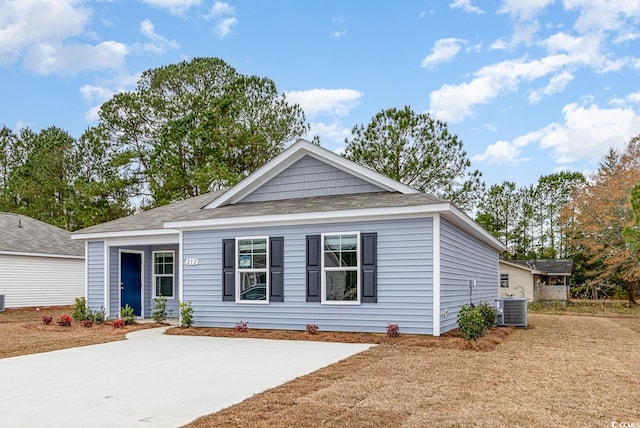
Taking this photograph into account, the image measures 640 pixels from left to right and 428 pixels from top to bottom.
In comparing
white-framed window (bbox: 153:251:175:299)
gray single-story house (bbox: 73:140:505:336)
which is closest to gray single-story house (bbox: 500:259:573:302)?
gray single-story house (bbox: 73:140:505:336)

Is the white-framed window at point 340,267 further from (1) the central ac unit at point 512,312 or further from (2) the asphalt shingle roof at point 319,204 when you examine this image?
(1) the central ac unit at point 512,312

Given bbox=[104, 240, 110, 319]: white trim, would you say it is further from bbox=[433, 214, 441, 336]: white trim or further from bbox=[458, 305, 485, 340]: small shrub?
bbox=[458, 305, 485, 340]: small shrub

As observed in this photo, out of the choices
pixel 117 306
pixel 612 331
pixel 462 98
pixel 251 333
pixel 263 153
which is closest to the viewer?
pixel 251 333

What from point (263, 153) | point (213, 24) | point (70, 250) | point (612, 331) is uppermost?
point (213, 24)

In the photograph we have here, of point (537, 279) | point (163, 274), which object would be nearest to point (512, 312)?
point (163, 274)

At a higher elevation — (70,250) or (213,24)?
(213,24)

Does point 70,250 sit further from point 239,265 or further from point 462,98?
point 462,98

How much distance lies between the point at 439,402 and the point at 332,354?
→ 3452mm

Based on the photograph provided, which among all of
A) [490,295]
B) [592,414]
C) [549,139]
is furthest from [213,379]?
[549,139]

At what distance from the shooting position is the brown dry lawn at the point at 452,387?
490cm

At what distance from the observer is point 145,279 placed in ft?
51.4

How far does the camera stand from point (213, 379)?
22.5 feet

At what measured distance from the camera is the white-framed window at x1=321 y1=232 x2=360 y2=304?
10.9 m

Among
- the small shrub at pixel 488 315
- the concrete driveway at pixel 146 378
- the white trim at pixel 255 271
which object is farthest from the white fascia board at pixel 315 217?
the small shrub at pixel 488 315
